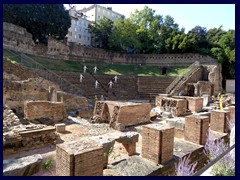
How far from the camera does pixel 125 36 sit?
4472cm

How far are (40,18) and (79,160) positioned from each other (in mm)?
35928

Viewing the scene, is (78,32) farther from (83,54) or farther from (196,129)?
(196,129)

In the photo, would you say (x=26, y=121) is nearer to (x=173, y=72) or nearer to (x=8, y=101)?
(x=8, y=101)

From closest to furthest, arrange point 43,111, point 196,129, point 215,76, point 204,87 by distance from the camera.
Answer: point 196,129, point 43,111, point 204,87, point 215,76

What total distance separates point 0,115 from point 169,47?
136ft

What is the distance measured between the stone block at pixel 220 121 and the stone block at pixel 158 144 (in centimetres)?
333

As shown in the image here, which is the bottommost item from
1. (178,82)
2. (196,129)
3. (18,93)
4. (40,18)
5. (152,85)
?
(196,129)

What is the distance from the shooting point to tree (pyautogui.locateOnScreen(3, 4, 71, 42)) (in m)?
32.9

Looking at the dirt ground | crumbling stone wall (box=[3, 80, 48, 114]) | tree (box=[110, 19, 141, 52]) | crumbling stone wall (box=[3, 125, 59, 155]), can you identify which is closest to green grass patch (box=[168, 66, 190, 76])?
tree (box=[110, 19, 141, 52])

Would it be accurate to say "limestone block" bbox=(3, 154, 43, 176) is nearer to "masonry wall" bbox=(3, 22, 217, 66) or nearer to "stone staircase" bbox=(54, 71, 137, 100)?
"stone staircase" bbox=(54, 71, 137, 100)

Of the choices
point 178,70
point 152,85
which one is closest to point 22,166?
point 152,85

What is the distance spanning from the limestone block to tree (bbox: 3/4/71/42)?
34.6 m

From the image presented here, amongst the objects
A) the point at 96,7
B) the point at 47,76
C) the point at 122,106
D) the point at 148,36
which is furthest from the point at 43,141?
the point at 96,7

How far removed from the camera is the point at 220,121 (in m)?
7.57
